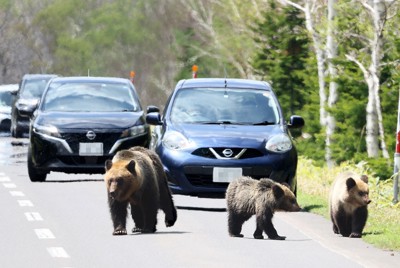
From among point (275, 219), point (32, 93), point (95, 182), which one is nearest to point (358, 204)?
point (275, 219)

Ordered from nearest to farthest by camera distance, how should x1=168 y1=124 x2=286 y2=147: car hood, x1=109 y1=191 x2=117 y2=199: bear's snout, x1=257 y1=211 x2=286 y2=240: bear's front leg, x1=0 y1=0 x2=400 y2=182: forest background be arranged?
x1=109 y1=191 x2=117 y2=199: bear's snout → x1=257 y1=211 x2=286 y2=240: bear's front leg → x1=168 y1=124 x2=286 y2=147: car hood → x1=0 y1=0 x2=400 y2=182: forest background

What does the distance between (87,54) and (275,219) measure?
62.9 meters

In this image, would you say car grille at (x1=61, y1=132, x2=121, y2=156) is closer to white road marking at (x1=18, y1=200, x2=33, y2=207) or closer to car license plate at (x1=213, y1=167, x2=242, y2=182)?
white road marking at (x1=18, y1=200, x2=33, y2=207)

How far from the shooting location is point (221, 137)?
60.8 feet

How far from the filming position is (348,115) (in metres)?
29.5

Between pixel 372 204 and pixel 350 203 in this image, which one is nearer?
pixel 350 203

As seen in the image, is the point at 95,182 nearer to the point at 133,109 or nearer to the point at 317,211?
the point at 133,109

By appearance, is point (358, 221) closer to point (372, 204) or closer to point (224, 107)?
point (372, 204)

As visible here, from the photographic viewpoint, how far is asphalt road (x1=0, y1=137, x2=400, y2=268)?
13.1 meters

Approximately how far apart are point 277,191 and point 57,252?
7.81 ft

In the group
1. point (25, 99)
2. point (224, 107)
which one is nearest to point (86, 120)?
point (224, 107)

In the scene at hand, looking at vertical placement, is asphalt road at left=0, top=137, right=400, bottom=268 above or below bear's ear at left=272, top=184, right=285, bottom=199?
below

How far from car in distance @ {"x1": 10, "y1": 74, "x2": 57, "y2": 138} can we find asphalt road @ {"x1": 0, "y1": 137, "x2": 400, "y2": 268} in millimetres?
16940

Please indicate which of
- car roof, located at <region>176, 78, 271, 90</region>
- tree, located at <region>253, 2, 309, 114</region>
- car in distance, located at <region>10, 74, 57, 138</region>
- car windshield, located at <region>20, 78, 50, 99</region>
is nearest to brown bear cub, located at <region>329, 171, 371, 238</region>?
car roof, located at <region>176, 78, 271, 90</region>
